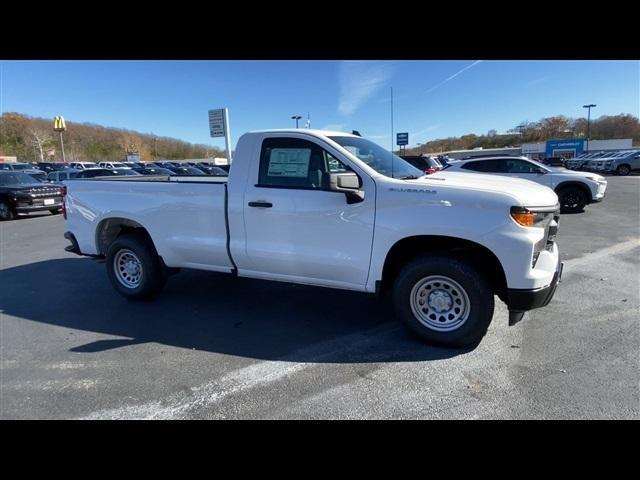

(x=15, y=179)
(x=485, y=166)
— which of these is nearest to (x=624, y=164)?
(x=485, y=166)

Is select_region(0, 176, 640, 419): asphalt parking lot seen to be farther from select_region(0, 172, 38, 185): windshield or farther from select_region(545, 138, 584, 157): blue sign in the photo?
select_region(545, 138, 584, 157): blue sign

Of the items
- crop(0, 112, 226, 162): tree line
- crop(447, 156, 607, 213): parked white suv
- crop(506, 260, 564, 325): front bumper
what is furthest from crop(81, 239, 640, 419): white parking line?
crop(0, 112, 226, 162): tree line

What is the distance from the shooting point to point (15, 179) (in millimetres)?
14547

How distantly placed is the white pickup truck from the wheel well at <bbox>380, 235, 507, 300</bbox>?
12 mm

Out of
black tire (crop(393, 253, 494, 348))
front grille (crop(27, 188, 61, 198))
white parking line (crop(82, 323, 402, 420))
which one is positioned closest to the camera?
white parking line (crop(82, 323, 402, 420))

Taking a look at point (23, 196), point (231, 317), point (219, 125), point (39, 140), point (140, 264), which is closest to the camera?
point (231, 317)

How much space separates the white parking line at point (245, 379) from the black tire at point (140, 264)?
7.06ft

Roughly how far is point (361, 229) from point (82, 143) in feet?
402

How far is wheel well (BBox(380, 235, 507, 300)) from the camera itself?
336 centimetres

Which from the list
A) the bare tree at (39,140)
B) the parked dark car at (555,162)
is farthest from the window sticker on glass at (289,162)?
the bare tree at (39,140)

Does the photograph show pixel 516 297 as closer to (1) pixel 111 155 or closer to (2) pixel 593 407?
(2) pixel 593 407

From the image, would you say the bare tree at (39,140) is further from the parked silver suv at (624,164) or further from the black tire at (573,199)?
the parked silver suv at (624,164)

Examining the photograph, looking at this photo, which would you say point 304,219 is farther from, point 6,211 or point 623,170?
point 623,170
